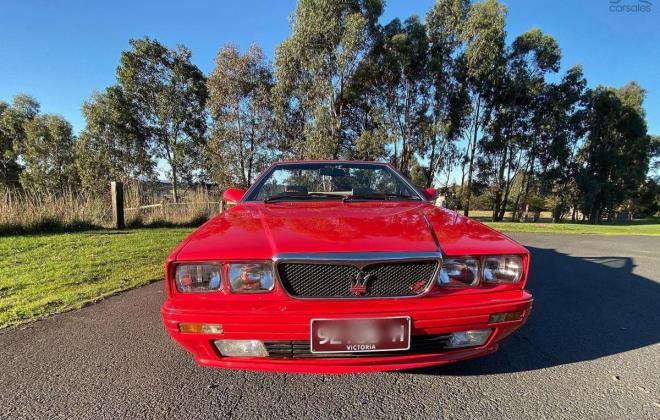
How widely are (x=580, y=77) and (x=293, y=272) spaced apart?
105 ft

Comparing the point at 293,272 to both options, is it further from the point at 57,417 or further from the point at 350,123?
the point at 350,123

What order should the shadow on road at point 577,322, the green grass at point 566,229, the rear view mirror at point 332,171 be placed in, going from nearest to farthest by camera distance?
1. the shadow on road at point 577,322
2. the rear view mirror at point 332,171
3. the green grass at point 566,229

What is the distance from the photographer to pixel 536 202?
1261 inches

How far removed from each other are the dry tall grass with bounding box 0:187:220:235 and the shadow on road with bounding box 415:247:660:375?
9.33 meters

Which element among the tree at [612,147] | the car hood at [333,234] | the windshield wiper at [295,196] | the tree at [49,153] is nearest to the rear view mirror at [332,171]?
the windshield wiper at [295,196]

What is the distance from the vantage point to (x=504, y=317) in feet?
5.63

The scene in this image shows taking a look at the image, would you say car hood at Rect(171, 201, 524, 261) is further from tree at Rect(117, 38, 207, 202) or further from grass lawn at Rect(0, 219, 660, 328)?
tree at Rect(117, 38, 207, 202)

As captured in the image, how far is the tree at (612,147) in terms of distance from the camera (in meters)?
27.0

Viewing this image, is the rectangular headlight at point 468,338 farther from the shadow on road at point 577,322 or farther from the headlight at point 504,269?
the shadow on road at point 577,322

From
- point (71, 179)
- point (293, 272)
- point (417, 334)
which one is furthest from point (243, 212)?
point (71, 179)

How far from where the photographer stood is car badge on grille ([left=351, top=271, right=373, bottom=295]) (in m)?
1.65

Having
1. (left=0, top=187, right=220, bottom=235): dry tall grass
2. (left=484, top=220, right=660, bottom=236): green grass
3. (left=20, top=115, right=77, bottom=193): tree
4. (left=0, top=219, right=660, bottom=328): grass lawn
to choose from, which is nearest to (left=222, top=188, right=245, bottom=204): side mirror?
(left=0, top=219, right=660, bottom=328): grass lawn

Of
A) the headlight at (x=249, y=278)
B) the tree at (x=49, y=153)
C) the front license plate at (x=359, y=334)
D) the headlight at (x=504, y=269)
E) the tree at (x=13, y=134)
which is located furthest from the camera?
the tree at (x=13, y=134)

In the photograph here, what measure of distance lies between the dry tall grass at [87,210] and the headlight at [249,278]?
8.59 meters
